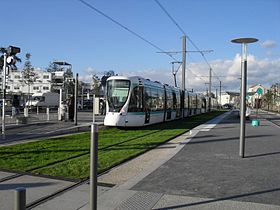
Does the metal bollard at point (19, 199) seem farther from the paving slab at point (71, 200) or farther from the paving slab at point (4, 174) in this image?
the paving slab at point (4, 174)

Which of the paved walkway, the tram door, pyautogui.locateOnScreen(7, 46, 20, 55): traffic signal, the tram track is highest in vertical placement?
pyautogui.locateOnScreen(7, 46, 20, 55): traffic signal

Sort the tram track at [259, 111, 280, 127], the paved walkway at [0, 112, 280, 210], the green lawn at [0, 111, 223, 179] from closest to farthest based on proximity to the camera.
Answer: the paved walkway at [0, 112, 280, 210] < the green lawn at [0, 111, 223, 179] < the tram track at [259, 111, 280, 127]

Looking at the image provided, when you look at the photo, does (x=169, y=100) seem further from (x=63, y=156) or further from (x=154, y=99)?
(x=63, y=156)

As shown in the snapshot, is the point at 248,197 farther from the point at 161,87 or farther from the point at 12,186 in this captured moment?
the point at 161,87

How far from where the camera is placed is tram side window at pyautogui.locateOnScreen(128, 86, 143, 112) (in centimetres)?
2141

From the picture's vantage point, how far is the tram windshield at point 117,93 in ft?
69.6

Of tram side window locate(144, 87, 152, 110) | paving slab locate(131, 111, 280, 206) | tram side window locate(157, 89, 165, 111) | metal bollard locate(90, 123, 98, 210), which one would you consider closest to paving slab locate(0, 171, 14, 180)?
paving slab locate(131, 111, 280, 206)

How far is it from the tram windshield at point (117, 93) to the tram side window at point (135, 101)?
1.33ft

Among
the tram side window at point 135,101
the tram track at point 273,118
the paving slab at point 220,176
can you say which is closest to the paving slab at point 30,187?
the paving slab at point 220,176

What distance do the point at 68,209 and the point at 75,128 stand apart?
15440mm

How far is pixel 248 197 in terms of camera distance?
6402mm

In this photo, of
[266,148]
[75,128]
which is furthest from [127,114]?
[266,148]

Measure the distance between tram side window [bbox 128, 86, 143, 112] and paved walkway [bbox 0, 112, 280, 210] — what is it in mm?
10416

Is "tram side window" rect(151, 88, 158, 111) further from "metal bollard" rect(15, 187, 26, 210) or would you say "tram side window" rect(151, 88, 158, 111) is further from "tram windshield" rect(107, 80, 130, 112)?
"metal bollard" rect(15, 187, 26, 210)
